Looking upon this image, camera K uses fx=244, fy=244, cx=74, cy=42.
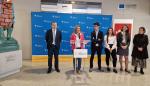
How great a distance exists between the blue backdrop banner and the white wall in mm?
258

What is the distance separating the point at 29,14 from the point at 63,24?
1.24m

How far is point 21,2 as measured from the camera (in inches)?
333

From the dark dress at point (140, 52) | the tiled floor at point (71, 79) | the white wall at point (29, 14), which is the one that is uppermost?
the white wall at point (29, 14)

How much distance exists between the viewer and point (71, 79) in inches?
233

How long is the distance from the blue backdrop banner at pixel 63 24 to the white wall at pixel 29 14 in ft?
0.85

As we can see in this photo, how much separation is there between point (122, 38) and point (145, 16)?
298cm

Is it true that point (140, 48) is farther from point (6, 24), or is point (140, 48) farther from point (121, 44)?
point (6, 24)

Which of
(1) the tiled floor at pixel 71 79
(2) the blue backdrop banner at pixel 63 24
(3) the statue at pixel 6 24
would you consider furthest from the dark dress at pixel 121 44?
(3) the statue at pixel 6 24

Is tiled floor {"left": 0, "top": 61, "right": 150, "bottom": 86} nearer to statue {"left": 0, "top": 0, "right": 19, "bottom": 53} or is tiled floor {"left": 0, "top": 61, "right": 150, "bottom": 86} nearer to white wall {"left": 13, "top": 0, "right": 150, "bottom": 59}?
statue {"left": 0, "top": 0, "right": 19, "bottom": 53}

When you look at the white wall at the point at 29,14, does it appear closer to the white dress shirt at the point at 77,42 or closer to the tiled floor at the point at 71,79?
the tiled floor at the point at 71,79

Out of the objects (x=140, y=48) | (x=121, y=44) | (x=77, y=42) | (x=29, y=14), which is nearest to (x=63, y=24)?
(x=29, y=14)

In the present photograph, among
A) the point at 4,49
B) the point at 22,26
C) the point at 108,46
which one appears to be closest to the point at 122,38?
the point at 108,46

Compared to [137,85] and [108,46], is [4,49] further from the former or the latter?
[137,85]

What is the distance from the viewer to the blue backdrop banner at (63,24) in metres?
8.45
